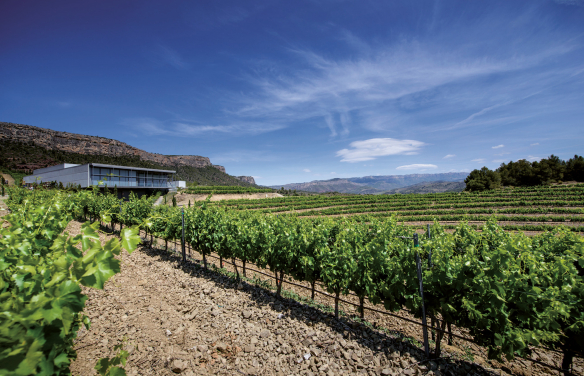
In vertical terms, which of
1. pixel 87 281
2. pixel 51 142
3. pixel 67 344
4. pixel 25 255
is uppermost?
pixel 51 142

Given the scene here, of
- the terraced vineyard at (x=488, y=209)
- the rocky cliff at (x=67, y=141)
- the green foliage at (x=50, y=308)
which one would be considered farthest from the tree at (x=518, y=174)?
the rocky cliff at (x=67, y=141)

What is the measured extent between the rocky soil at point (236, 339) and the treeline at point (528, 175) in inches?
2670

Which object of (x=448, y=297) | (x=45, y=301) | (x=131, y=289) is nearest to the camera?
(x=45, y=301)

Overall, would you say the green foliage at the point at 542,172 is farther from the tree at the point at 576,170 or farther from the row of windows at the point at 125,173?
the row of windows at the point at 125,173

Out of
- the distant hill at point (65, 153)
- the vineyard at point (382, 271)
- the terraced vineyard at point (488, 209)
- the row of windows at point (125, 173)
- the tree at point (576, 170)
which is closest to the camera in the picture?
the vineyard at point (382, 271)

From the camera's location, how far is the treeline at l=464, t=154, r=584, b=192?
191 ft

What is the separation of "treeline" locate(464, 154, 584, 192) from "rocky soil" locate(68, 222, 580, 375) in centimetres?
6782

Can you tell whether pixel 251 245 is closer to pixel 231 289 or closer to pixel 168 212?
pixel 231 289

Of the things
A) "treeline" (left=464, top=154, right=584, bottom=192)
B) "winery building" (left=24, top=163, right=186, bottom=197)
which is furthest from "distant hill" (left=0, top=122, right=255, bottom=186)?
"treeline" (left=464, top=154, right=584, bottom=192)

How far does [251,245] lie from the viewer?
23.2ft

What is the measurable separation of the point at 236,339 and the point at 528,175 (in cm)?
8426

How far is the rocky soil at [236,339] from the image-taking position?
3.77m

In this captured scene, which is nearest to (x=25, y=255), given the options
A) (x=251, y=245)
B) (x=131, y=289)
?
(x=131, y=289)

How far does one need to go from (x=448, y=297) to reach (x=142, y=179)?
150ft
